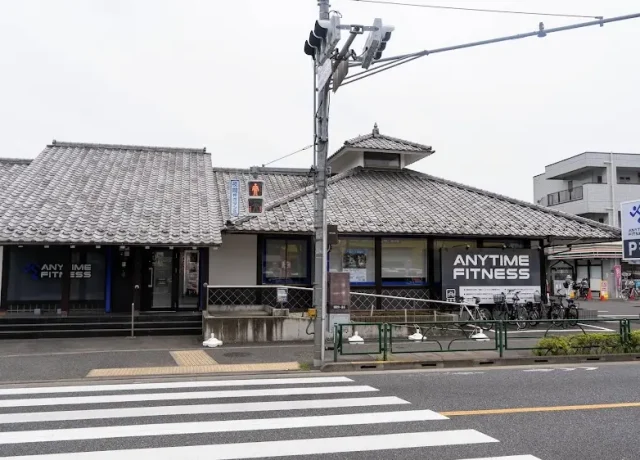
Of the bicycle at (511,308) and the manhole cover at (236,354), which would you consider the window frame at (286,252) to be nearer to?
the manhole cover at (236,354)

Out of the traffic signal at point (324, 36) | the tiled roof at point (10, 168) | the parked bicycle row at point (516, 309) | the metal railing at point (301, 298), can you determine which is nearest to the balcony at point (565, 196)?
the parked bicycle row at point (516, 309)

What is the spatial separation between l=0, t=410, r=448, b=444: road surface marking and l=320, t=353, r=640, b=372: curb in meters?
3.84

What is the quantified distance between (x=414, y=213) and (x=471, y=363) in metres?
8.10

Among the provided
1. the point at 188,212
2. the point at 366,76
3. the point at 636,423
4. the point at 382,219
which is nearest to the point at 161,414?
the point at 636,423

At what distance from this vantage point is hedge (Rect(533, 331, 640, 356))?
12.6 meters

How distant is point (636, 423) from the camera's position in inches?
280

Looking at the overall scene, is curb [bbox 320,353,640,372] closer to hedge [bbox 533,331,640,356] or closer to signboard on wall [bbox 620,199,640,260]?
hedge [bbox 533,331,640,356]

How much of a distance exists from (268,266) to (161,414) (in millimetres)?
11074

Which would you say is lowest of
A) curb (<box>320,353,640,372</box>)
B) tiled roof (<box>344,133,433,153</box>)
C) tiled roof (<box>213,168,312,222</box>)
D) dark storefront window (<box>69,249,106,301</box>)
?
curb (<box>320,353,640,372</box>)

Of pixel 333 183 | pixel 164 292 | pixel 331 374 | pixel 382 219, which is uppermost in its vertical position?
pixel 333 183

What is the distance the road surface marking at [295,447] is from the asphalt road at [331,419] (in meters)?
0.01

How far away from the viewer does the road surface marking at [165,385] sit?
9195 mm

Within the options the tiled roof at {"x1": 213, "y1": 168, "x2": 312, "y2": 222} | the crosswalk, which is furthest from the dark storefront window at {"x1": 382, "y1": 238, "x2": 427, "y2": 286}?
the crosswalk

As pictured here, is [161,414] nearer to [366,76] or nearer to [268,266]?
[366,76]
